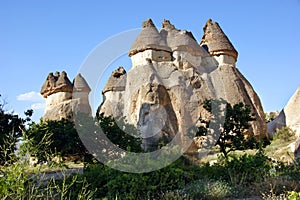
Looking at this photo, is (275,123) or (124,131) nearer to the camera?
(124,131)

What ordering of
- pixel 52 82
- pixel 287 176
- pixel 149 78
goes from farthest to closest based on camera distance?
1. pixel 52 82
2. pixel 149 78
3. pixel 287 176

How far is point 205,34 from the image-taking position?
23.0 metres

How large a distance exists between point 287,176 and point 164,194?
2.53 metres

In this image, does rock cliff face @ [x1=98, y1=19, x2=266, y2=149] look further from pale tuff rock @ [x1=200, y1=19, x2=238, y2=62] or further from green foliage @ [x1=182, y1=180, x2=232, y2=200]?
green foliage @ [x1=182, y1=180, x2=232, y2=200]

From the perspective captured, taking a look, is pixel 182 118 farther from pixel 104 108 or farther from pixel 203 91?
pixel 104 108

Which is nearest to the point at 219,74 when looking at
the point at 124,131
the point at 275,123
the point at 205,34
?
the point at 205,34

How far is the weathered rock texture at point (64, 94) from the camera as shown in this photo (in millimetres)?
23203

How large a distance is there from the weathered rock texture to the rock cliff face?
1.92 m

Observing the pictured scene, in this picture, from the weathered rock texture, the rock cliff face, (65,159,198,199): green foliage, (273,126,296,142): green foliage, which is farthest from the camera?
the weathered rock texture

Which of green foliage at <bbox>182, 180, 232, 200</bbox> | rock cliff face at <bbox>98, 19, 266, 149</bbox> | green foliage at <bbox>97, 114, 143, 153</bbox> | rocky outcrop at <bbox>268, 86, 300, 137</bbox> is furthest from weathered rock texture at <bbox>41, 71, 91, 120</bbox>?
green foliage at <bbox>182, 180, 232, 200</bbox>

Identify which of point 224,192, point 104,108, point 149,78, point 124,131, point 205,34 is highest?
point 205,34

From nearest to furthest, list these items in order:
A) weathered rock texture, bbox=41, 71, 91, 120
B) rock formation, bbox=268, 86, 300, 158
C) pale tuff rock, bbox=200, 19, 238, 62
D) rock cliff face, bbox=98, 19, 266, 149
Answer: rock cliff face, bbox=98, 19, 266, 149 < rock formation, bbox=268, 86, 300, 158 < pale tuff rock, bbox=200, 19, 238, 62 < weathered rock texture, bbox=41, 71, 91, 120

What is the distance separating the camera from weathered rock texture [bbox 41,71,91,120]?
23203 mm

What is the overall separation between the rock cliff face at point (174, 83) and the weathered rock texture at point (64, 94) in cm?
192
